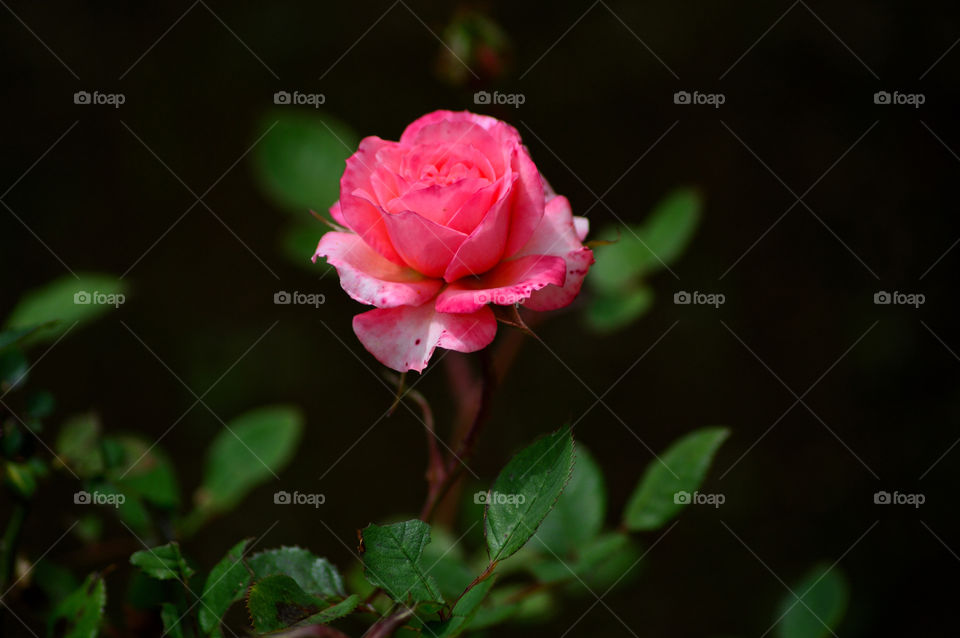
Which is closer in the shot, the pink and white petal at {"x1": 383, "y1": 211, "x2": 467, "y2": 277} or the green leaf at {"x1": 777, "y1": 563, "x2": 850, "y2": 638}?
the pink and white petal at {"x1": 383, "y1": 211, "x2": 467, "y2": 277}

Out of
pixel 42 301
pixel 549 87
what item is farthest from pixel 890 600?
pixel 42 301

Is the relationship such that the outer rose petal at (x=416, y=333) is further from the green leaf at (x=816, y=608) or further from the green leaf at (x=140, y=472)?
the green leaf at (x=816, y=608)

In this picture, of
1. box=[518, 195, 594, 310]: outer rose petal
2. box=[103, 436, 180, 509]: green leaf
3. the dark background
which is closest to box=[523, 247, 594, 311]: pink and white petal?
box=[518, 195, 594, 310]: outer rose petal

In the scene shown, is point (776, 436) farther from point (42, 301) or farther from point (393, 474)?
point (42, 301)

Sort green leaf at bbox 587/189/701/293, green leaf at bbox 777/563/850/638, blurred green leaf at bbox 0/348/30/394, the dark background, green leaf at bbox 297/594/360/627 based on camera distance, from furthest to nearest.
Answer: the dark background, green leaf at bbox 587/189/701/293, green leaf at bbox 777/563/850/638, blurred green leaf at bbox 0/348/30/394, green leaf at bbox 297/594/360/627

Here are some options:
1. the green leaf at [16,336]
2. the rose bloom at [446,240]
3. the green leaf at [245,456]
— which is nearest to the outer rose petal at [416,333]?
the rose bloom at [446,240]

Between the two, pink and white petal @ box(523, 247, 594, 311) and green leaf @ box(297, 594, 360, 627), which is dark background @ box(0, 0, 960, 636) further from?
green leaf @ box(297, 594, 360, 627)
